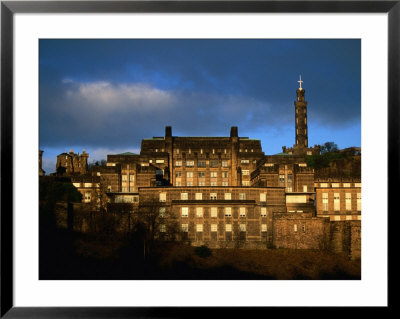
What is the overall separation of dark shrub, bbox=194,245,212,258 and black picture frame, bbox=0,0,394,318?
6.07 meters

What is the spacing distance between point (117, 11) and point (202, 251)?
8032mm

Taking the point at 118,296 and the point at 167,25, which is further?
the point at 167,25

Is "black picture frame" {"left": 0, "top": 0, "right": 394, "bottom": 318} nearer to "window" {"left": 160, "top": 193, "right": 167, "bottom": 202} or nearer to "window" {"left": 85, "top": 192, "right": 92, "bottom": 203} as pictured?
"window" {"left": 85, "top": 192, "right": 92, "bottom": 203}

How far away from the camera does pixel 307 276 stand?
31.0 feet

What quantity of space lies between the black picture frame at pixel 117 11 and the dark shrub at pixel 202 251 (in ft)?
19.9

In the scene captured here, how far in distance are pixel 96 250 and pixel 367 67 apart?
281 inches

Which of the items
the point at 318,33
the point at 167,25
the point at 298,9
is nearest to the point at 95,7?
the point at 167,25

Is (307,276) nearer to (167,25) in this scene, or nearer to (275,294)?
(275,294)

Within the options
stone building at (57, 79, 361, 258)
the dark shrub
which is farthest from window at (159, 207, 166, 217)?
the dark shrub

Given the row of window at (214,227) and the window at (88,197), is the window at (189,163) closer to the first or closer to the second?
the row of window at (214,227)

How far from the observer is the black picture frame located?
18.2 feet

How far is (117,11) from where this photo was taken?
5738 millimetres

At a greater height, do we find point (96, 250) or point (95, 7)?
point (95, 7)

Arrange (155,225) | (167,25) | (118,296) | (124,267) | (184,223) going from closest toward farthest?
(118,296)
(167,25)
(124,267)
(155,225)
(184,223)
